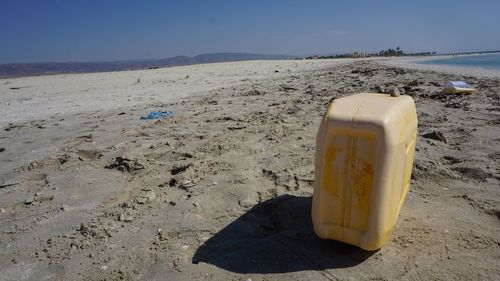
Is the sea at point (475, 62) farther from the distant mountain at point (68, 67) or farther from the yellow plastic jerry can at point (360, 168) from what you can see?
the distant mountain at point (68, 67)

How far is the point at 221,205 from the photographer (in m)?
2.61

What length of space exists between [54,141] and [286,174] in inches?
128

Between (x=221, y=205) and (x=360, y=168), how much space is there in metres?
1.19

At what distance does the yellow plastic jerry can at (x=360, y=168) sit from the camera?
5.43ft

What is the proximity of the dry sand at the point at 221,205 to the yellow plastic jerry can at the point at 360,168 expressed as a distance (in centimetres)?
22

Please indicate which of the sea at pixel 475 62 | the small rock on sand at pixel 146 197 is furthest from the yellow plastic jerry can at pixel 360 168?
the sea at pixel 475 62

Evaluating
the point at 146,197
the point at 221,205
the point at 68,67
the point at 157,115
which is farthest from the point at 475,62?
the point at 68,67

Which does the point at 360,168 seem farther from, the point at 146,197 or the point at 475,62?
the point at 475,62

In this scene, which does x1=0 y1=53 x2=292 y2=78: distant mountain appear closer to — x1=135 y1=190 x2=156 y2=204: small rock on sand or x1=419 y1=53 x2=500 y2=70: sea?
x1=419 y1=53 x2=500 y2=70: sea

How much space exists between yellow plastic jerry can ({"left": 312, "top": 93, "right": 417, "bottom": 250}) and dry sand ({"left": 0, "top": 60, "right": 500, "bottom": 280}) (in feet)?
0.71

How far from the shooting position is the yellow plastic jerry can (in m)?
1.66

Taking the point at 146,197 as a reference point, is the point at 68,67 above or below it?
below

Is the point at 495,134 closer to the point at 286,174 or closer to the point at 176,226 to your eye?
the point at 286,174

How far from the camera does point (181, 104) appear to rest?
23.4 feet
